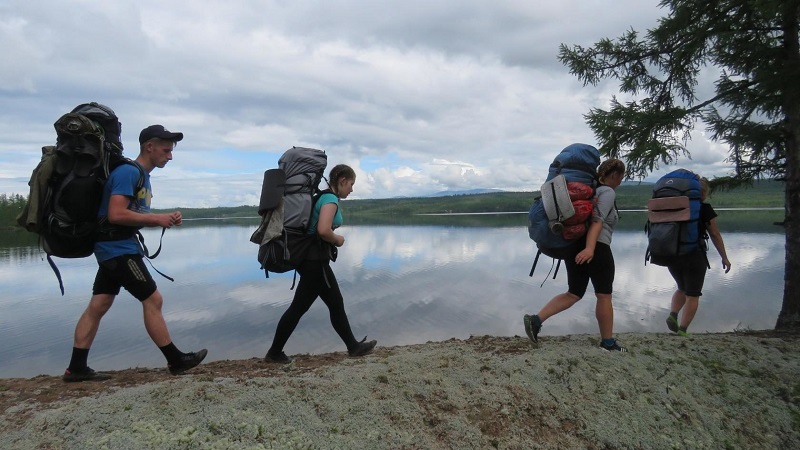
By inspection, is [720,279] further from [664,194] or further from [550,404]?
[550,404]

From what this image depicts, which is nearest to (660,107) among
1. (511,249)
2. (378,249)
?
(511,249)

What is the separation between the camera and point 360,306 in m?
12.1

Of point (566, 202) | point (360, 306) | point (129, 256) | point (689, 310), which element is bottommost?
point (360, 306)

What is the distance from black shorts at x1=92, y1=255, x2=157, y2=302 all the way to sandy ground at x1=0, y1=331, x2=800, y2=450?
0.86 metres

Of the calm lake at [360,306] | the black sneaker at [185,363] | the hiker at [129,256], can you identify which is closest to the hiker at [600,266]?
the calm lake at [360,306]

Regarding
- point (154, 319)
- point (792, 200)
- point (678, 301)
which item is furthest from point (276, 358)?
point (792, 200)

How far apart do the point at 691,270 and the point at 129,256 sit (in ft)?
22.5

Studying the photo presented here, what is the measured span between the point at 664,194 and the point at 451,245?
22.0 m

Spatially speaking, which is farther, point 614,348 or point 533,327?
point 533,327

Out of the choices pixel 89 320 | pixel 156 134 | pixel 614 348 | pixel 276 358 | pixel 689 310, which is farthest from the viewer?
pixel 689 310

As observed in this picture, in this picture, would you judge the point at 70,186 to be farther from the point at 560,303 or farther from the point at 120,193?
the point at 560,303

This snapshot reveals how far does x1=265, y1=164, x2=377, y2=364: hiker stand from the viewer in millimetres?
4832

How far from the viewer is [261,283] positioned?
604 inches

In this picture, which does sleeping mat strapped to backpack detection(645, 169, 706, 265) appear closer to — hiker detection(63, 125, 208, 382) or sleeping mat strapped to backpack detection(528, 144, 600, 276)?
sleeping mat strapped to backpack detection(528, 144, 600, 276)
